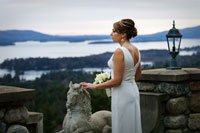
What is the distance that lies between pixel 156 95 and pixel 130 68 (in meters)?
1.27

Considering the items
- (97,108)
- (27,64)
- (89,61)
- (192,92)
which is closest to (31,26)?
(27,64)

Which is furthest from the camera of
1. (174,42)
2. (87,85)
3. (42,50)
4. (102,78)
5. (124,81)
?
(42,50)

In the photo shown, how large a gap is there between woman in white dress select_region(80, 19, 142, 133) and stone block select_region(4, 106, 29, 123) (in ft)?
2.14

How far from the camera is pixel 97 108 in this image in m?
11.8

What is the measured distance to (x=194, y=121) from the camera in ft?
15.6

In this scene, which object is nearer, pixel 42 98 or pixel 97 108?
pixel 97 108

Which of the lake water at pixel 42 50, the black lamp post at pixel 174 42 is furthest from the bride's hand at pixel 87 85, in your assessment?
the lake water at pixel 42 50

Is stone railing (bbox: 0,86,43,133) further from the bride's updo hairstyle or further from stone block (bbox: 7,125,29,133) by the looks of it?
the bride's updo hairstyle

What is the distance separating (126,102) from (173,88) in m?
1.36

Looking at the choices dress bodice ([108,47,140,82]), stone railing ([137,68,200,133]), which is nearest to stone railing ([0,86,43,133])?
dress bodice ([108,47,140,82])

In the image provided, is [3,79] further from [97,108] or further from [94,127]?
[94,127]

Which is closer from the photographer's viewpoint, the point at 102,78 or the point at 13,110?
the point at 13,110

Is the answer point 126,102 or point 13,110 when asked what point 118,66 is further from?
point 13,110

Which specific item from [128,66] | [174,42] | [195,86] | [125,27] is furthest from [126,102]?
[174,42]
